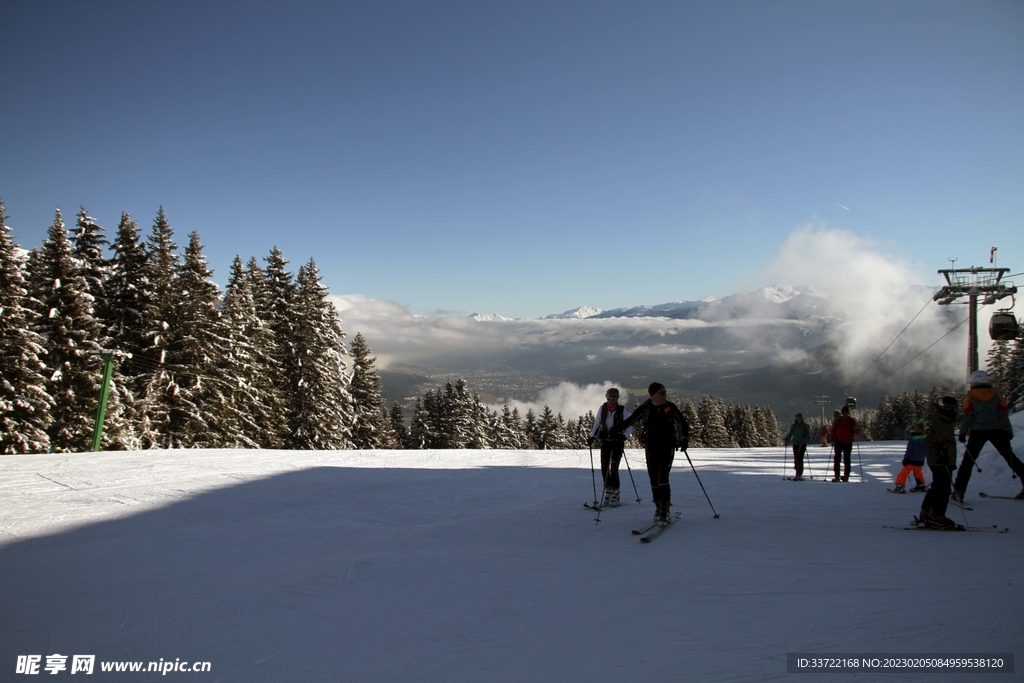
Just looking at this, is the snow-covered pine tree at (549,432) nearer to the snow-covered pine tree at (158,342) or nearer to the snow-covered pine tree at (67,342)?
the snow-covered pine tree at (158,342)

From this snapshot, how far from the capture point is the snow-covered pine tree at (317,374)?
119ft

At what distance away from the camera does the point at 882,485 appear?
13.8 metres

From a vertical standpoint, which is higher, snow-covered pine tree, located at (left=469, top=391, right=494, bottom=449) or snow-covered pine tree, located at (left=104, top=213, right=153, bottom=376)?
snow-covered pine tree, located at (left=104, top=213, right=153, bottom=376)

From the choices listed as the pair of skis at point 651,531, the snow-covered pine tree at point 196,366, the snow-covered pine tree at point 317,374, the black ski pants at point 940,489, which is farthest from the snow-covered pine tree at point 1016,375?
the snow-covered pine tree at point 196,366

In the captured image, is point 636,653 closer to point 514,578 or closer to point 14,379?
point 514,578

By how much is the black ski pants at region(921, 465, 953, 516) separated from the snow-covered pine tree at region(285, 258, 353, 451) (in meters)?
33.3

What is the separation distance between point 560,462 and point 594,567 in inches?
551

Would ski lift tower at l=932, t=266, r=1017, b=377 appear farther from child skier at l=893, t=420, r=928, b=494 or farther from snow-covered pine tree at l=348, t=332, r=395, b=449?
snow-covered pine tree at l=348, t=332, r=395, b=449

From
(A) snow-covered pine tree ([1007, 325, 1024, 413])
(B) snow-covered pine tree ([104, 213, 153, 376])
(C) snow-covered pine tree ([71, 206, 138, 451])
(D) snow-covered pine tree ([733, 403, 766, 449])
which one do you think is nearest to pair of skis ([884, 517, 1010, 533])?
(C) snow-covered pine tree ([71, 206, 138, 451])

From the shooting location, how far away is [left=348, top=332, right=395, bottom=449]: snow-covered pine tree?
141 ft

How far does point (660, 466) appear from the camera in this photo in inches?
331

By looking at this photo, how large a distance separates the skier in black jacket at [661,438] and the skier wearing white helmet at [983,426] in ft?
16.3

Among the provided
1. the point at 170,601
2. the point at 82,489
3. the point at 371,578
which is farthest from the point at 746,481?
the point at 82,489

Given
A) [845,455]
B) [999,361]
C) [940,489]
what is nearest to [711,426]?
[999,361]
